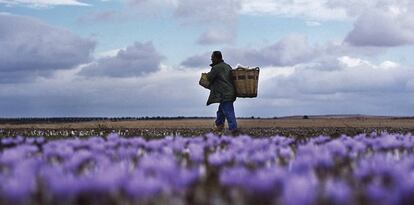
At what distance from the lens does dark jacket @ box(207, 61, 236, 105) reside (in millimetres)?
25203

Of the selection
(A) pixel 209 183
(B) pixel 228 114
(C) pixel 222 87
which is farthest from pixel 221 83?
(A) pixel 209 183

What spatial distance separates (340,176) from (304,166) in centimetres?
32

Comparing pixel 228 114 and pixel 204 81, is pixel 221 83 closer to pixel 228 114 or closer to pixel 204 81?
pixel 228 114

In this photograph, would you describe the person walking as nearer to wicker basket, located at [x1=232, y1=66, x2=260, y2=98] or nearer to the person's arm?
the person's arm

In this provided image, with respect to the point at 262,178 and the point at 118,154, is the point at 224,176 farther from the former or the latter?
the point at 118,154

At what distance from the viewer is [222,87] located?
1002 inches

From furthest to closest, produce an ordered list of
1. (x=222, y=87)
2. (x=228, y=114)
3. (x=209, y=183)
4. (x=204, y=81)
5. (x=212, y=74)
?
1. (x=204, y=81)
2. (x=228, y=114)
3. (x=222, y=87)
4. (x=212, y=74)
5. (x=209, y=183)

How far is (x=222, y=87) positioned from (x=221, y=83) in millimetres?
179

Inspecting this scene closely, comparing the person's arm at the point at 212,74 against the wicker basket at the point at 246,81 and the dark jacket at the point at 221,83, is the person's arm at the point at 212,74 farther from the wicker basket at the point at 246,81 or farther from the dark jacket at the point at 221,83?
the wicker basket at the point at 246,81

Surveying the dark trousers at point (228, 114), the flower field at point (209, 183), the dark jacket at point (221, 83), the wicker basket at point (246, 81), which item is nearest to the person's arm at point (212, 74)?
the dark jacket at point (221, 83)

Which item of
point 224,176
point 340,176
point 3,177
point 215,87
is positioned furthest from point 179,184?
point 215,87

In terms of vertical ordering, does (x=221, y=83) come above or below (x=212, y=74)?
below

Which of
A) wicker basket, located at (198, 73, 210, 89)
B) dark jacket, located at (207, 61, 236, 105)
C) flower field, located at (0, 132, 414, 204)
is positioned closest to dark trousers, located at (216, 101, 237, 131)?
dark jacket, located at (207, 61, 236, 105)

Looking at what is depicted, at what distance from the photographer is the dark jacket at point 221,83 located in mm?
25203
